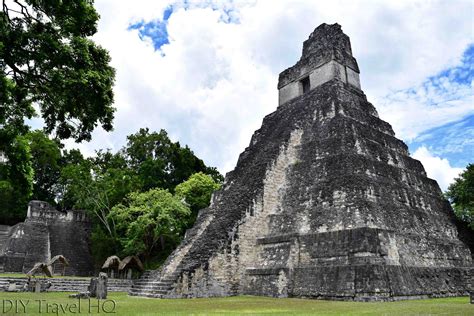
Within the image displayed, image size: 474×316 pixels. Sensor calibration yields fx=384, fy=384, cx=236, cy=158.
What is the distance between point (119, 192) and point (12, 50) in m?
20.1

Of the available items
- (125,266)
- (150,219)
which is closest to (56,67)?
(150,219)

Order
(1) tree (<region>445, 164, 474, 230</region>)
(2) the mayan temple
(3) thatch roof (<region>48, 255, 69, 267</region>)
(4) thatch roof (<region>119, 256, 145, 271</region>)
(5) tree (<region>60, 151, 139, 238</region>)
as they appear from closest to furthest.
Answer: (2) the mayan temple < (1) tree (<region>445, 164, 474, 230</region>) < (3) thatch roof (<region>48, 255, 69, 267</region>) < (4) thatch roof (<region>119, 256, 145, 271</region>) < (5) tree (<region>60, 151, 139, 238</region>)

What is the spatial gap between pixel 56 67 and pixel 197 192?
764 inches

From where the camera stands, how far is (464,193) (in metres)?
16.8

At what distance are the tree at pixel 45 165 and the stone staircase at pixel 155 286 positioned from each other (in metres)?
22.4

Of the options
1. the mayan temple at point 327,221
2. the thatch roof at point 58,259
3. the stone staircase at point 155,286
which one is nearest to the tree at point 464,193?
the mayan temple at point 327,221

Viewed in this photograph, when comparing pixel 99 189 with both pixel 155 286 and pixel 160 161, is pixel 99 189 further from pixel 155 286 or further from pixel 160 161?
pixel 155 286

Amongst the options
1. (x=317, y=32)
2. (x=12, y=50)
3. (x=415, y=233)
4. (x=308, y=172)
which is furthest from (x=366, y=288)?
(x=317, y=32)

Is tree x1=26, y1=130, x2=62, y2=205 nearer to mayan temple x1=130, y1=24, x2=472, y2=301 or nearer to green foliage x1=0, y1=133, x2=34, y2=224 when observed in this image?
mayan temple x1=130, y1=24, x2=472, y2=301

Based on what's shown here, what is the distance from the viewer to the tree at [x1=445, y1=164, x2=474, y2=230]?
16.7 metres

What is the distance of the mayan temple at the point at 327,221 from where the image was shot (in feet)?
35.1

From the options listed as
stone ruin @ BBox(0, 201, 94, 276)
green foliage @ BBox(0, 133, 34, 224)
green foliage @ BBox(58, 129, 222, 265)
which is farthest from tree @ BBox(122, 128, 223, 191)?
green foliage @ BBox(0, 133, 34, 224)

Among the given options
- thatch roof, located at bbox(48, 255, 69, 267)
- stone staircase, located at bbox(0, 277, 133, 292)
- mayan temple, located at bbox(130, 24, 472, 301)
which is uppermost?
mayan temple, located at bbox(130, 24, 472, 301)

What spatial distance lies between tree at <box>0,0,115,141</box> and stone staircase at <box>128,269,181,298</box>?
6.39 meters
